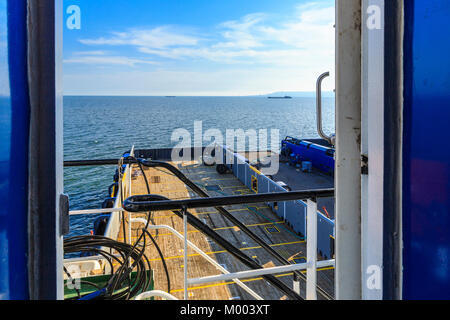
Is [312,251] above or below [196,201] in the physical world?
below

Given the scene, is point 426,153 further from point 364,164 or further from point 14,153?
point 14,153

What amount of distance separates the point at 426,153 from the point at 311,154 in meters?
21.3

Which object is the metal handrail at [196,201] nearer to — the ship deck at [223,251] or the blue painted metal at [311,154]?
the ship deck at [223,251]

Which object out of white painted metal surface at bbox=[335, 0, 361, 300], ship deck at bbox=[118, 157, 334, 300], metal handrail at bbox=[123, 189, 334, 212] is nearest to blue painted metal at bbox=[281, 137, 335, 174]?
ship deck at bbox=[118, 157, 334, 300]

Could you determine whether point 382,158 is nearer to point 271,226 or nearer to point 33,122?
point 33,122

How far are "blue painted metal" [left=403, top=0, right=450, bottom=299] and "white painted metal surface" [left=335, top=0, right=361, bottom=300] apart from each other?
0.74ft

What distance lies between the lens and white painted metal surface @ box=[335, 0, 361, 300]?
4.36 feet

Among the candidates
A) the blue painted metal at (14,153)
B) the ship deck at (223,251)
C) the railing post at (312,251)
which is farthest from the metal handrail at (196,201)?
the ship deck at (223,251)

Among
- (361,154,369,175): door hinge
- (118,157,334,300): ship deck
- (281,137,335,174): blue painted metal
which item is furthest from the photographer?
(281,137,335,174): blue painted metal

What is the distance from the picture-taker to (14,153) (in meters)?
0.90

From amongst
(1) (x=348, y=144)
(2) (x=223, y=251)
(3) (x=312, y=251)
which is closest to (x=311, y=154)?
(2) (x=223, y=251)

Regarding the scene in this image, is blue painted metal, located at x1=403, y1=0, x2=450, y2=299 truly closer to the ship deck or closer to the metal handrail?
the metal handrail
